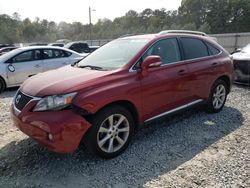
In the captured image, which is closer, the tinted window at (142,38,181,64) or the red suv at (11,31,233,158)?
the red suv at (11,31,233,158)

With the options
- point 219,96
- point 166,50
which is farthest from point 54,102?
point 219,96

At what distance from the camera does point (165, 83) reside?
167 inches

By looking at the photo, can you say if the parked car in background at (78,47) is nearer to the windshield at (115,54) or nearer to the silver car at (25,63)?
the silver car at (25,63)

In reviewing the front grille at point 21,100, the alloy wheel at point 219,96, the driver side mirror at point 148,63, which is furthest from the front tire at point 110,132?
the alloy wheel at point 219,96

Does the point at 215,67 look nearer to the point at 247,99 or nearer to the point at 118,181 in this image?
the point at 247,99

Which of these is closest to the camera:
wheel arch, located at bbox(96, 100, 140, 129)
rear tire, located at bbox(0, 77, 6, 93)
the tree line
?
wheel arch, located at bbox(96, 100, 140, 129)

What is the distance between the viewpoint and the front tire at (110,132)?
3.43 m

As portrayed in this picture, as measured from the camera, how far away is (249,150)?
13.0ft

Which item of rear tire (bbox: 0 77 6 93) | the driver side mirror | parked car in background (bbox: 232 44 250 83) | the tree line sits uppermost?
the tree line

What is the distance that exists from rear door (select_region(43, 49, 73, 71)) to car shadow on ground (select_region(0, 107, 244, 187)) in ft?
16.4

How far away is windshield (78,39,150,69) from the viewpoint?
4.10m

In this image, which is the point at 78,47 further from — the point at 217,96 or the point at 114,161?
the point at 114,161

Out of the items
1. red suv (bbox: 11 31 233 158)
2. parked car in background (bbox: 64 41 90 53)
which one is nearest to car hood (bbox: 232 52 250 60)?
red suv (bbox: 11 31 233 158)

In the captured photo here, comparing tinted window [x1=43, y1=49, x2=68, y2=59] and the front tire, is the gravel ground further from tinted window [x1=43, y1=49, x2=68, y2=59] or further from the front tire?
tinted window [x1=43, y1=49, x2=68, y2=59]
